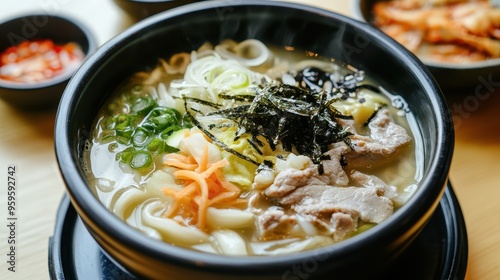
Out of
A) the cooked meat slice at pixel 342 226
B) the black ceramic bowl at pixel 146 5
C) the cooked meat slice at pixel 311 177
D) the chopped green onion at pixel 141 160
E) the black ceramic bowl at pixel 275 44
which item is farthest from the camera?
the black ceramic bowl at pixel 146 5

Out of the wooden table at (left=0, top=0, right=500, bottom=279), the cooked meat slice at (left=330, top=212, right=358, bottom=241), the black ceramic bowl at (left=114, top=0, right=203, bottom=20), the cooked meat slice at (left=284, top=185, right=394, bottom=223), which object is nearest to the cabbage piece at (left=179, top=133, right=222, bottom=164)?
the cooked meat slice at (left=284, top=185, right=394, bottom=223)

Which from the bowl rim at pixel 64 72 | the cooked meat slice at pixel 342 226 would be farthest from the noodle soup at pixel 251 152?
the bowl rim at pixel 64 72

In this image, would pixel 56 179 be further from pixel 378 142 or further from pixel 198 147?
pixel 378 142

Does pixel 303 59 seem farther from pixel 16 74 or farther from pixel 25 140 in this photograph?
pixel 16 74

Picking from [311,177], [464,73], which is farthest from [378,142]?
[464,73]

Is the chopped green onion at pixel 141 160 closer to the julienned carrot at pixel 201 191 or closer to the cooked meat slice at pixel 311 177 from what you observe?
the julienned carrot at pixel 201 191

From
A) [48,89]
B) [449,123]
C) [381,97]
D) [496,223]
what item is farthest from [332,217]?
[48,89]
